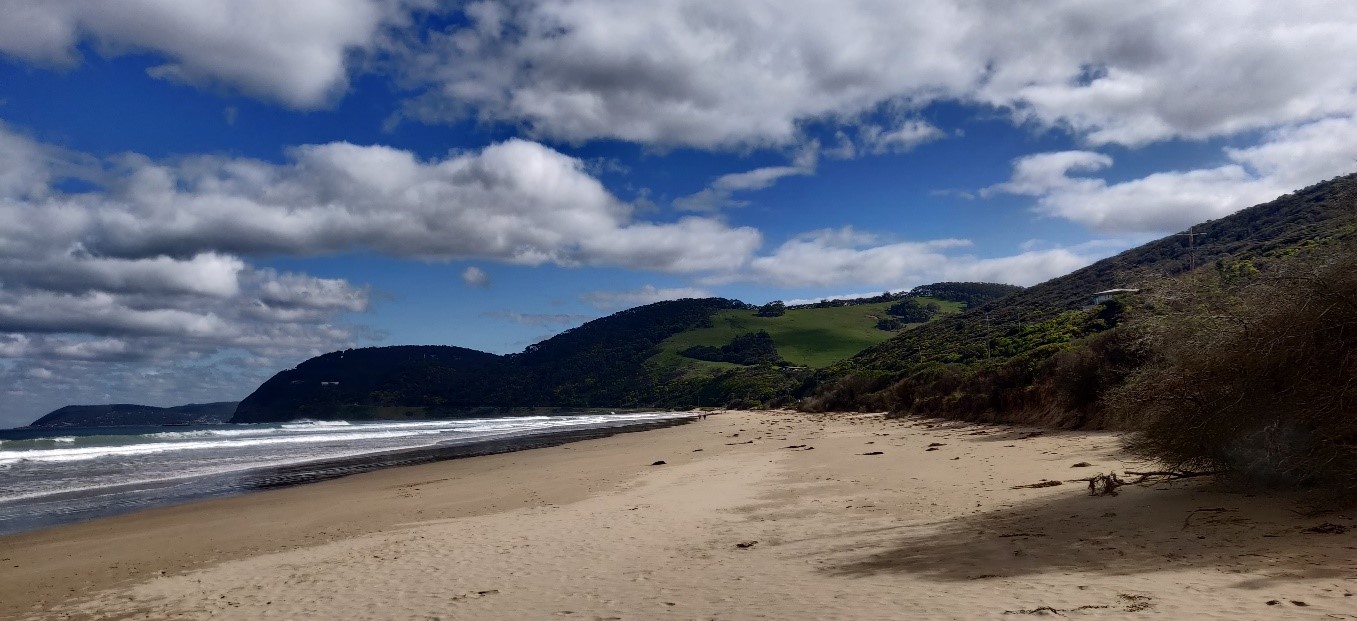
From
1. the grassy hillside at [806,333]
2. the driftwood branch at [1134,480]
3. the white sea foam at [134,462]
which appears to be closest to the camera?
the driftwood branch at [1134,480]

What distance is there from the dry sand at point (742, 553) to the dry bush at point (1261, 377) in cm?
60

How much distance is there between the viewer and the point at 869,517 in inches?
445

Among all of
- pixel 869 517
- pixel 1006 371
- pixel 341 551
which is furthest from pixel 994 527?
pixel 1006 371

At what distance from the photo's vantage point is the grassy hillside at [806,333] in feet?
466

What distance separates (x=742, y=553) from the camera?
9633 millimetres

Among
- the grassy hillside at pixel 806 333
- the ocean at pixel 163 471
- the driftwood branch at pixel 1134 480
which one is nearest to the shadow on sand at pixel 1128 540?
the driftwood branch at pixel 1134 480

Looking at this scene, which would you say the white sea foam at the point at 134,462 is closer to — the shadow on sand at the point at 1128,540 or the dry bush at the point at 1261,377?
the shadow on sand at the point at 1128,540

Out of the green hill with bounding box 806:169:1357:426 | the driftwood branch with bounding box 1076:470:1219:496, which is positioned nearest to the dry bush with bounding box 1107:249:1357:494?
the driftwood branch with bounding box 1076:470:1219:496

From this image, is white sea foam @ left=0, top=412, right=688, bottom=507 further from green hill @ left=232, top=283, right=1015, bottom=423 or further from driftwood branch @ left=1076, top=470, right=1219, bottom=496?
green hill @ left=232, top=283, right=1015, bottom=423

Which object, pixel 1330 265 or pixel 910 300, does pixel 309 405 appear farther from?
pixel 1330 265

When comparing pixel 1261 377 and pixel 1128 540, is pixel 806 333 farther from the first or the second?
pixel 1128 540

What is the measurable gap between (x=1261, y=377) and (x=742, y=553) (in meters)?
6.86

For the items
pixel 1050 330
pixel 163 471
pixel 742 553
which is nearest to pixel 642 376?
pixel 1050 330

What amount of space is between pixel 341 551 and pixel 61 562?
493cm
